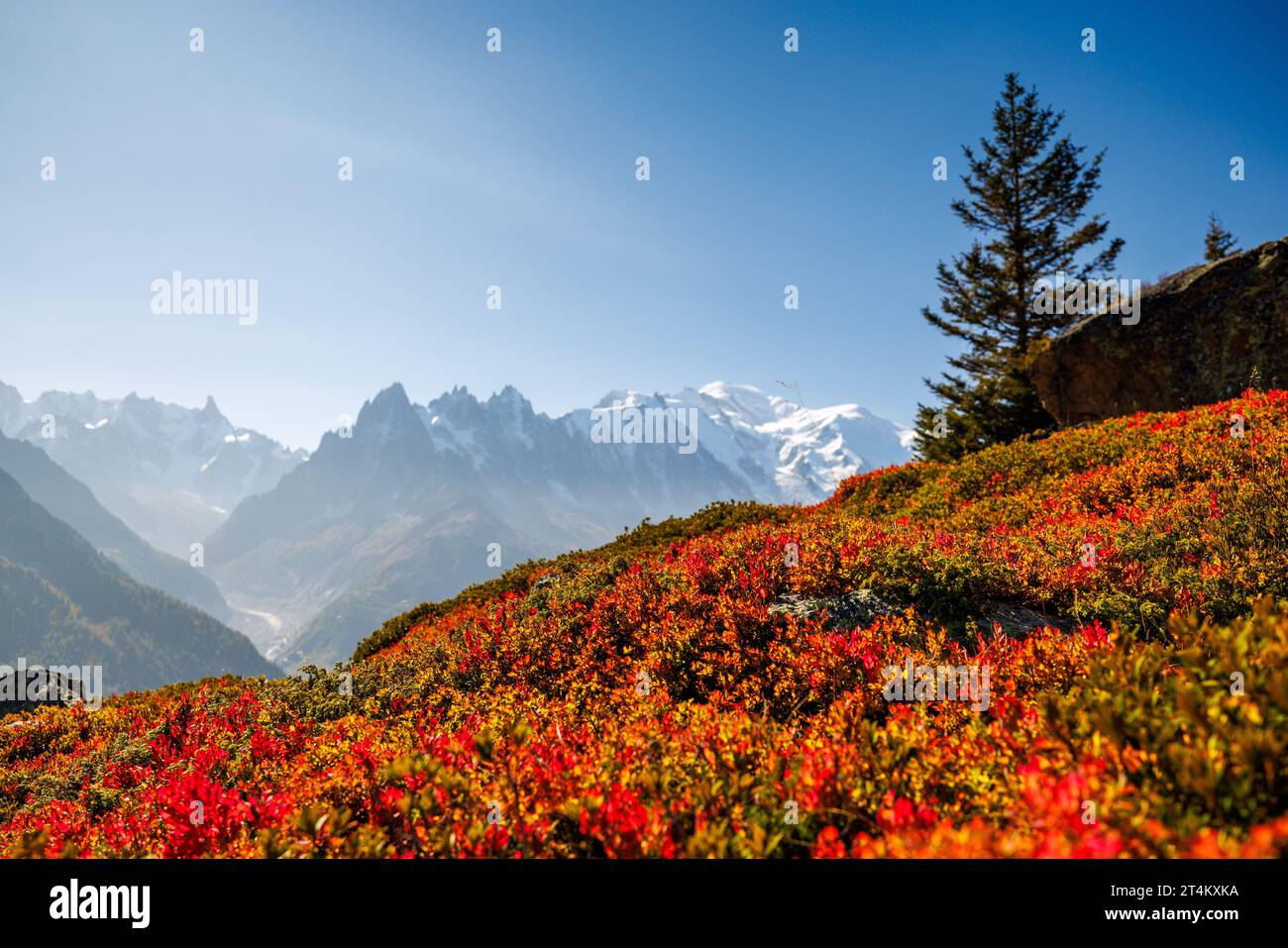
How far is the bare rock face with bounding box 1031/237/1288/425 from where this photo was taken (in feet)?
52.6

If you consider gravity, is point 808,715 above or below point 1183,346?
below

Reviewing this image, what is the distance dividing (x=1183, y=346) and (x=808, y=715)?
64.3 feet

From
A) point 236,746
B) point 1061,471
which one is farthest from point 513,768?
point 1061,471

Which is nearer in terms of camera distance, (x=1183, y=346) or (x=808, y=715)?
(x=808, y=715)

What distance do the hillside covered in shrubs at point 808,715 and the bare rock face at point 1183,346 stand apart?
20.6ft

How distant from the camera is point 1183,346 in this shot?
689 inches

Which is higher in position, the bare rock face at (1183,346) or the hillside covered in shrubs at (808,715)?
the bare rock face at (1183,346)

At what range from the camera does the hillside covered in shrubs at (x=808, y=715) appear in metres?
2.82

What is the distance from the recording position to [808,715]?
5.31 m

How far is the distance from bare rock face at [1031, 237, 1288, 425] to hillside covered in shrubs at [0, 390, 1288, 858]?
6.29m

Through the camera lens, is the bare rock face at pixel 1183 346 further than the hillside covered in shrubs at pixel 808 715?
Yes
